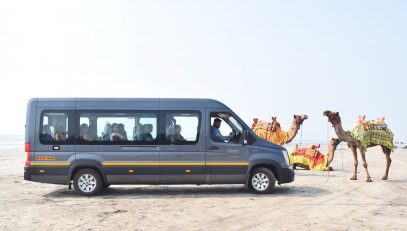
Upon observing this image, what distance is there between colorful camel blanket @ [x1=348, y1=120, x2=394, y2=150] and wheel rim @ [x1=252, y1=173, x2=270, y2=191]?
5255 mm

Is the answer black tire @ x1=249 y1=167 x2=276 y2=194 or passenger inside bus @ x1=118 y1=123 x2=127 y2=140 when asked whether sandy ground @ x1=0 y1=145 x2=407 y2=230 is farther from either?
passenger inside bus @ x1=118 y1=123 x2=127 y2=140

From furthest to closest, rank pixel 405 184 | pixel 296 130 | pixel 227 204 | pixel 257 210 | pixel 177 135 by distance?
pixel 296 130
pixel 405 184
pixel 177 135
pixel 227 204
pixel 257 210

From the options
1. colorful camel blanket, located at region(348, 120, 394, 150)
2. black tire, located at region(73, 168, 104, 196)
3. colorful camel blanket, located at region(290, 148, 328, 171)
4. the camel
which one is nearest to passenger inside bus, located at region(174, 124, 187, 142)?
black tire, located at region(73, 168, 104, 196)

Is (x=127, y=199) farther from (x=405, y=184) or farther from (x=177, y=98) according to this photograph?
(x=405, y=184)

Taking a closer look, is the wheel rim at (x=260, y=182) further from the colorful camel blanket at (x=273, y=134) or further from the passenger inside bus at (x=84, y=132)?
the colorful camel blanket at (x=273, y=134)

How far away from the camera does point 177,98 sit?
12.8 m

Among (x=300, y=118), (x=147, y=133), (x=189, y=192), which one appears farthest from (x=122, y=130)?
(x=300, y=118)

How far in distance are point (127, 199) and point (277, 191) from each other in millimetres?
4301

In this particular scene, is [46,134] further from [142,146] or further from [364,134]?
[364,134]

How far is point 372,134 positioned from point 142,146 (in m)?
8.58

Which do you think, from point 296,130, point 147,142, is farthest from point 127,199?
point 296,130

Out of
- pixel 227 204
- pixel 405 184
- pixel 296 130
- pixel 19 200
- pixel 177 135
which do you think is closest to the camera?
pixel 227 204

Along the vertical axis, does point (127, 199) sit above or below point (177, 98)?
below

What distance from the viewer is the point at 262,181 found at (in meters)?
12.5
